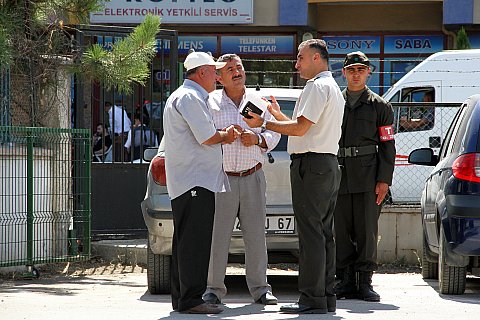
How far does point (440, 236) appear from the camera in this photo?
9.33m

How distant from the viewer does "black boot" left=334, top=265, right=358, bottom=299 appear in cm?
904

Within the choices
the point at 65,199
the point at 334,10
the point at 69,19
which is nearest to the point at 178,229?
the point at 65,199

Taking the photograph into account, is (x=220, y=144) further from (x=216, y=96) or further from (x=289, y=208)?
(x=289, y=208)

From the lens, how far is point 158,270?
30.2ft

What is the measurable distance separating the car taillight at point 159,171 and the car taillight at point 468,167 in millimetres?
2349

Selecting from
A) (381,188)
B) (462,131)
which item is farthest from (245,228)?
(462,131)

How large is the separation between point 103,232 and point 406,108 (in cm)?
477

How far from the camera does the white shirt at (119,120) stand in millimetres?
13875

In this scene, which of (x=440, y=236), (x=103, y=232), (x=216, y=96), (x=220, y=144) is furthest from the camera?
(x=103, y=232)

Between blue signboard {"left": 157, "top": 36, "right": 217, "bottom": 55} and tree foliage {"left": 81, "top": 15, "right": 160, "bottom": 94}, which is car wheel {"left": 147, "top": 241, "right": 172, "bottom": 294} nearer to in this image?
tree foliage {"left": 81, "top": 15, "right": 160, "bottom": 94}

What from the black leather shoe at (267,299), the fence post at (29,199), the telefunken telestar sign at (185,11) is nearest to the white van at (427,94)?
the fence post at (29,199)

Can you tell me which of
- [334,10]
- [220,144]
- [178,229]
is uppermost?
[334,10]

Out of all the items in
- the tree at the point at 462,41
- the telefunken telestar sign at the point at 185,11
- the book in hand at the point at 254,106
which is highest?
the telefunken telestar sign at the point at 185,11

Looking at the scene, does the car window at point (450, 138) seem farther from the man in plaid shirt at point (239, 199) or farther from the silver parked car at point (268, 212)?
the man in plaid shirt at point (239, 199)
